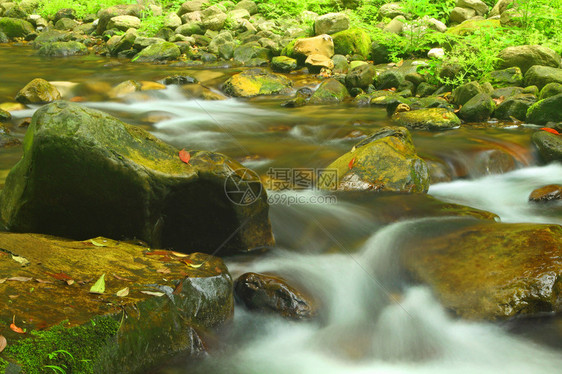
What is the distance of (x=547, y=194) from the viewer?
18.7 feet

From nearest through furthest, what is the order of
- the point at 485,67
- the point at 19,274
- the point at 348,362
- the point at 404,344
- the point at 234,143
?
the point at 19,274
the point at 348,362
the point at 404,344
the point at 234,143
the point at 485,67

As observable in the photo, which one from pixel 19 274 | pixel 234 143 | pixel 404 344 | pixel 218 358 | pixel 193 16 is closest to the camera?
pixel 19 274

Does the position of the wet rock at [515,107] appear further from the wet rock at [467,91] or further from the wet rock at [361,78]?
the wet rock at [361,78]

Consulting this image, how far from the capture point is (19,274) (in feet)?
8.10

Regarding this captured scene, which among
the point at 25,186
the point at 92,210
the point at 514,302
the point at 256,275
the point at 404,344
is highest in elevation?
the point at 25,186

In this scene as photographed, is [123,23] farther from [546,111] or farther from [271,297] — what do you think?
[271,297]

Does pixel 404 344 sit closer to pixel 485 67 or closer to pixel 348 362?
pixel 348 362

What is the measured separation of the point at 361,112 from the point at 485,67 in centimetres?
318

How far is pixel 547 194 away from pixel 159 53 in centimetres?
1233

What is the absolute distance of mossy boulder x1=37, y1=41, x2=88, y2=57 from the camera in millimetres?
15594

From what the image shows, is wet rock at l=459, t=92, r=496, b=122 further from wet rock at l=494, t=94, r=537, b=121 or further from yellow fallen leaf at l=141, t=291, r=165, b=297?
yellow fallen leaf at l=141, t=291, r=165, b=297

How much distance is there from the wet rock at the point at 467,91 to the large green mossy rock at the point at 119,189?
6.56 meters

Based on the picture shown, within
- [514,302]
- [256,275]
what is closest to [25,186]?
[256,275]

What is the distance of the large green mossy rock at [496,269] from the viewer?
11.3 ft
